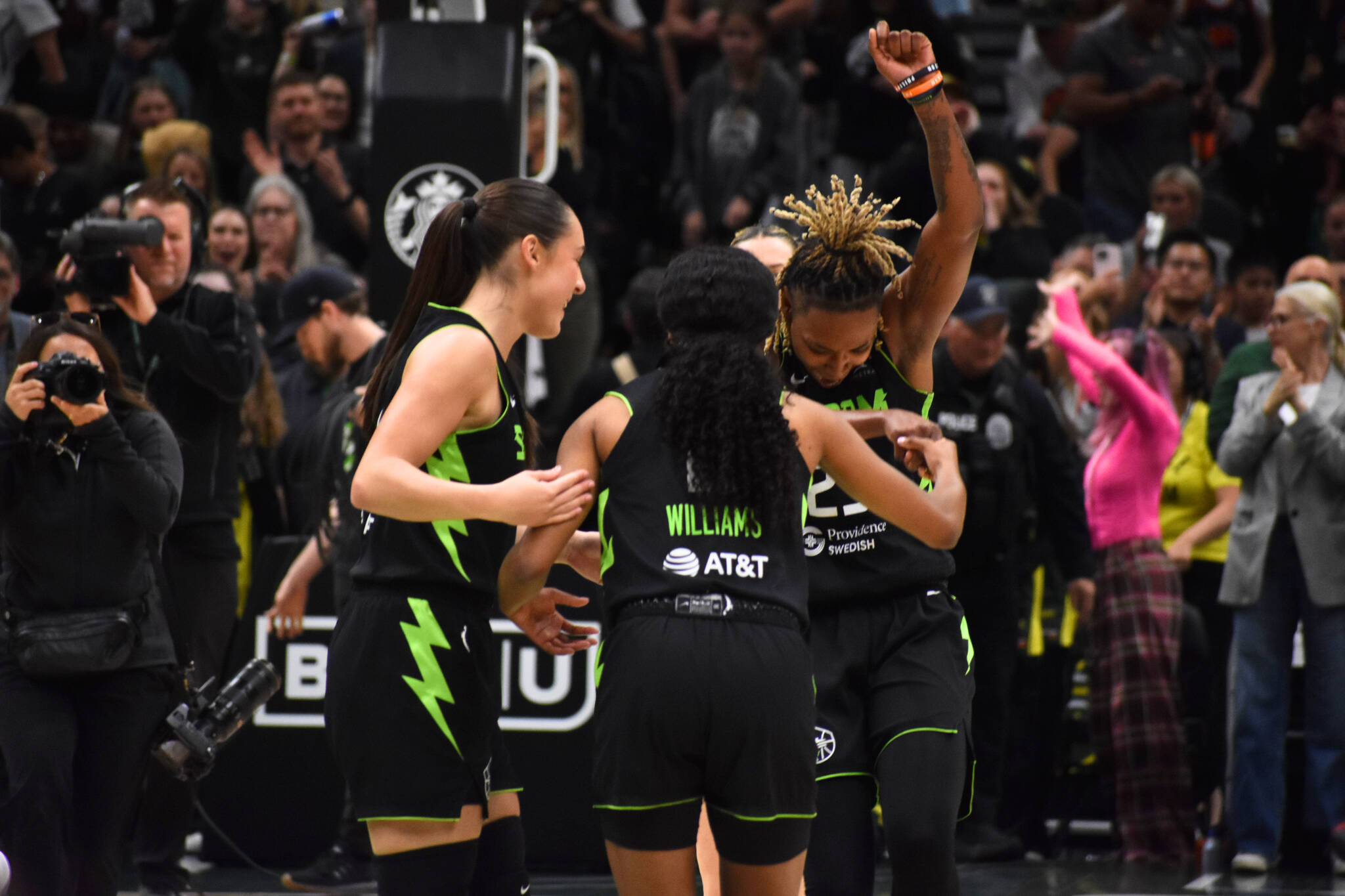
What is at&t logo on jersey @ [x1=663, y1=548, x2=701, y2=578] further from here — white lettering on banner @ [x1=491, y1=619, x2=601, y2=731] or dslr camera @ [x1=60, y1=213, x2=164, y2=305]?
white lettering on banner @ [x1=491, y1=619, x2=601, y2=731]

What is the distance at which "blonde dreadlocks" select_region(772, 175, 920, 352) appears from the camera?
4086 millimetres

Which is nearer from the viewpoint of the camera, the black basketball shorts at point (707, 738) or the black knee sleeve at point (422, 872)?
the black basketball shorts at point (707, 738)

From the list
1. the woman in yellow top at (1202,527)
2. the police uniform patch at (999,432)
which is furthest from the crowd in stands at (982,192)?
the police uniform patch at (999,432)

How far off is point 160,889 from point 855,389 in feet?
11.2

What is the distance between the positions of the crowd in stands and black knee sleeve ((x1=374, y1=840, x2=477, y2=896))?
3331 millimetres

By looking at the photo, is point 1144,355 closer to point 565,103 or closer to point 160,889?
point 565,103

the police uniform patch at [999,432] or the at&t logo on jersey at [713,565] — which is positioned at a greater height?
the police uniform patch at [999,432]

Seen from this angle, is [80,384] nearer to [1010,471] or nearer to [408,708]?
[408,708]

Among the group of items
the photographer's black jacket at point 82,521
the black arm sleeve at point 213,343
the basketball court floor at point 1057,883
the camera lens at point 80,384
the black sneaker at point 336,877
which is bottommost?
the basketball court floor at point 1057,883

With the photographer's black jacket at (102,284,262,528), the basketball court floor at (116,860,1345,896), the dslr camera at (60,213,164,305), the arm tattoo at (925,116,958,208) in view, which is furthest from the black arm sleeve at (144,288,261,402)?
the arm tattoo at (925,116,958,208)

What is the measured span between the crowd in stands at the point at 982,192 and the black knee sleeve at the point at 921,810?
3.41 meters

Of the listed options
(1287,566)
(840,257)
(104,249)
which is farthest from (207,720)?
(1287,566)

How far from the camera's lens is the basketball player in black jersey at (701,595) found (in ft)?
11.0

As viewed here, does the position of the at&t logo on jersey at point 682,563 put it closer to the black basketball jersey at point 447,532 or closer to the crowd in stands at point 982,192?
the black basketball jersey at point 447,532
